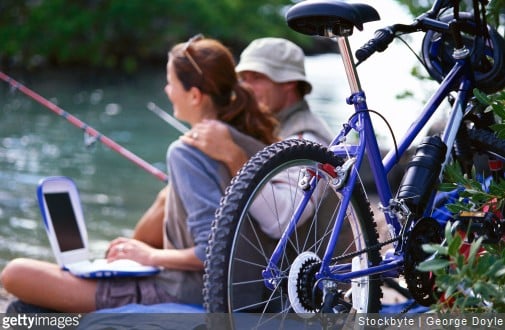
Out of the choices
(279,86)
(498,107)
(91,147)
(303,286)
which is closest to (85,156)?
(91,147)

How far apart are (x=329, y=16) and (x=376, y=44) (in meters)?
0.16

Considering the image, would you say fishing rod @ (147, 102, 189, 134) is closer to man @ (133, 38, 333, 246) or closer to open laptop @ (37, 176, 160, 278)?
man @ (133, 38, 333, 246)

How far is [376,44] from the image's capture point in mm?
2654

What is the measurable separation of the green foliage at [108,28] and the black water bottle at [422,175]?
24.3 m

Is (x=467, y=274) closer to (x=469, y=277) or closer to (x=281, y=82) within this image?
(x=469, y=277)

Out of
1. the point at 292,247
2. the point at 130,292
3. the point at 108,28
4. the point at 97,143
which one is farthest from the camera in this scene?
the point at 108,28

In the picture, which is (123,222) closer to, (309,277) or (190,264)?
(190,264)

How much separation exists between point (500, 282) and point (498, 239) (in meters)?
0.65

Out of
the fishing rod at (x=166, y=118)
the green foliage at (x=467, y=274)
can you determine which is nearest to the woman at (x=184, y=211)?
the fishing rod at (x=166, y=118)

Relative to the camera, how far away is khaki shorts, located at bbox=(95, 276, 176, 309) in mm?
3592

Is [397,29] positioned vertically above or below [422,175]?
above

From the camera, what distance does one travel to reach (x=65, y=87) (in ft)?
72.5
